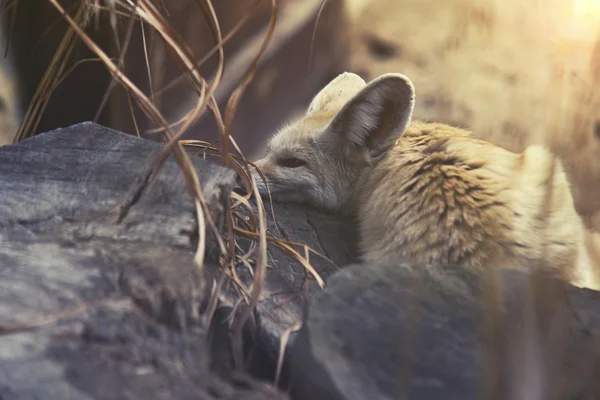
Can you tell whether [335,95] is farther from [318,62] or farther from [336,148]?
[318,62]

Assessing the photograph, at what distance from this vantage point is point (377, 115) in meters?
2.44

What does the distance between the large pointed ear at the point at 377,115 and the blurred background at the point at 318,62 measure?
670 millimetres

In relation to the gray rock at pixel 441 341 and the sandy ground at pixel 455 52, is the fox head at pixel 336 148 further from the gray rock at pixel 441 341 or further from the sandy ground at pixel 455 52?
the sandy ground at pixel 455 52

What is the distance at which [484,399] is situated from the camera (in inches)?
45.9

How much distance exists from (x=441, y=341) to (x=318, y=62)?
2.63 metres

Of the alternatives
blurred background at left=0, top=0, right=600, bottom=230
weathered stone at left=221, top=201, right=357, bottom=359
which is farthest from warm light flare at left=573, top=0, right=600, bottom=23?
weathered stone at left=221, top=201, right=357, bottom=359

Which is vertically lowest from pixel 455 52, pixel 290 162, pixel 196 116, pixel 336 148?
pixel 290 162

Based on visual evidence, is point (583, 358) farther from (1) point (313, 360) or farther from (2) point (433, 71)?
(2) point (433, 71)

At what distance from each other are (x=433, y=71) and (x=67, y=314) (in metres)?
3.22

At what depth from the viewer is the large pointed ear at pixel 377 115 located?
7.74ft

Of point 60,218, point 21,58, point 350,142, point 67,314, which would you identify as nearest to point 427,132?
point 350,142

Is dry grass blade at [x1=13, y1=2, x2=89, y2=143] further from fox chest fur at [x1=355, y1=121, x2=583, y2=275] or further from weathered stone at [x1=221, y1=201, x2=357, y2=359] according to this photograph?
fox chest fur at [x1=355, y1=121, x2=583, y2=275]

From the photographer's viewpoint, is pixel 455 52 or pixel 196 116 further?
pixel 455 52

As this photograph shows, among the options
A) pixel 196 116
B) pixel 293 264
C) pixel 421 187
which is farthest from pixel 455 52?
pixel 196 116
